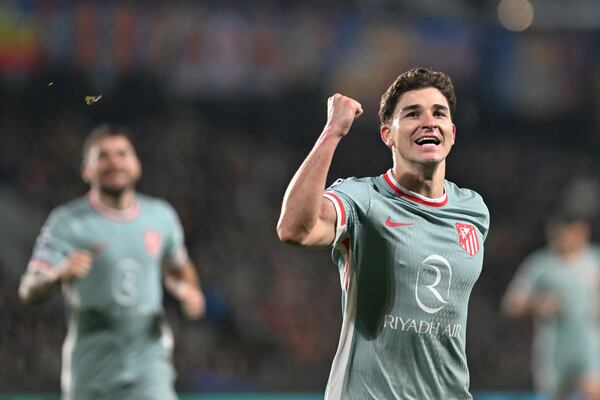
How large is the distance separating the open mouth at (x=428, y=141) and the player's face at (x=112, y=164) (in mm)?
3208

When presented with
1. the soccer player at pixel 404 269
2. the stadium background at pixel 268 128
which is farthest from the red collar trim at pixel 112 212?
the stadium background at pixel 268 128

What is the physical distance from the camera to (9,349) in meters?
12.5

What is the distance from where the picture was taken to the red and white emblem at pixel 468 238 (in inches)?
160

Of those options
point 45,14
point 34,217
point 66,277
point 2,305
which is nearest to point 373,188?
point 66,277

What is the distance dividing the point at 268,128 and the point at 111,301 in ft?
41.7

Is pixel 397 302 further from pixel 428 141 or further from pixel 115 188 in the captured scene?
pixel 115 188

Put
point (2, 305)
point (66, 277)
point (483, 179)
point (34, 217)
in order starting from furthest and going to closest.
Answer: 1. point (483, 179)
2. point (34, 217)
3. point (2, 305)
4. point (66, 277)

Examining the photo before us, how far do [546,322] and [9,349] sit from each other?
5.91m

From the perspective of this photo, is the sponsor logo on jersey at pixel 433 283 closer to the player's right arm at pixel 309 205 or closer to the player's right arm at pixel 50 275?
the player's right arm at pixel 309 205

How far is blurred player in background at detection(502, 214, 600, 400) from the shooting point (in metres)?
11.3

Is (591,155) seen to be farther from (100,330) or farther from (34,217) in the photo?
(100,330)

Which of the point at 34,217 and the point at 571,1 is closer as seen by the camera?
the point at 34,217

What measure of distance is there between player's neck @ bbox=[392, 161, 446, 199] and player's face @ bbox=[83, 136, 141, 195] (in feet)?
9.97

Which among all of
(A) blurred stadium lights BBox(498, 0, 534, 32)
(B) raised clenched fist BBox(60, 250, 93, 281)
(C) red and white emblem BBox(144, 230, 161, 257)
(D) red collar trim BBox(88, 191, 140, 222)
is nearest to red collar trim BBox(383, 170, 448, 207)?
(B) raised clenched fist BBox(60, 250, 93, 281)
